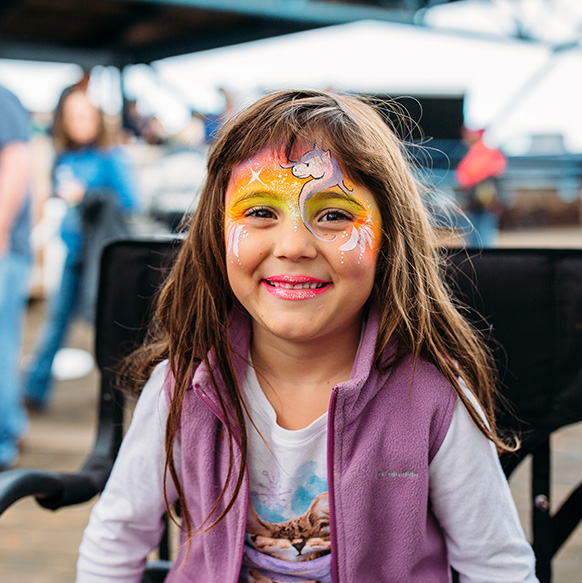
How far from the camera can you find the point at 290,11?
18.6 feet

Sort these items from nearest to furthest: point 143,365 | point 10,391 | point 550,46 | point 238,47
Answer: point 143,365
point 10,391
point 238,47
point 550,46

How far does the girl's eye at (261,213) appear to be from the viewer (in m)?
0.83

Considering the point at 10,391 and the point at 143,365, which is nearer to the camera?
the point at 143,365

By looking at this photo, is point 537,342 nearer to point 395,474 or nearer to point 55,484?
point 395,474

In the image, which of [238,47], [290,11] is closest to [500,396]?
[290,11]

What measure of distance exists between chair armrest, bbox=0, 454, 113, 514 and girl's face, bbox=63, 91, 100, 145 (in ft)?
6.46

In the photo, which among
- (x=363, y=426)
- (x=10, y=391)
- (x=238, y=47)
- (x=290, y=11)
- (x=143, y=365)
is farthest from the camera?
(x=238, y=47)

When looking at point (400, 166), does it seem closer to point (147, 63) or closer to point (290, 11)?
point (290, 11)

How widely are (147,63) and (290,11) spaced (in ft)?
7.83

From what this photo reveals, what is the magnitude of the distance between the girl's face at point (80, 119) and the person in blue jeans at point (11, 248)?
0.62 m

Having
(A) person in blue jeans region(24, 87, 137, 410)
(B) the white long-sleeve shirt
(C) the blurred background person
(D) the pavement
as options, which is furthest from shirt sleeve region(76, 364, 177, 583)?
(C) the blurred background person

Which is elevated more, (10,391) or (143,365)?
(143,365)

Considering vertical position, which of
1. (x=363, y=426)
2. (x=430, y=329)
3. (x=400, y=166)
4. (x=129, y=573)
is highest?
(x=400, y=166)

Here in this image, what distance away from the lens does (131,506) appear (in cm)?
92
